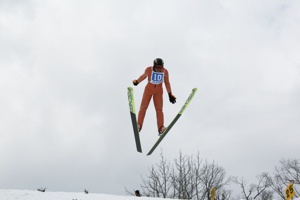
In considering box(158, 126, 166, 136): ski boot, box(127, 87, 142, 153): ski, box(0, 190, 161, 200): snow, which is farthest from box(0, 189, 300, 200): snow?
box(158, 126, 166, 136): ski boot

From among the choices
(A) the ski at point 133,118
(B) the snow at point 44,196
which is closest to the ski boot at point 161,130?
(A) the ski at point 133,118

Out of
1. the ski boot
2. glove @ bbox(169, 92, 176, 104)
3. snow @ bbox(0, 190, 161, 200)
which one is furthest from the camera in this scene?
glove @ bbox(169, 92, 176, 104)

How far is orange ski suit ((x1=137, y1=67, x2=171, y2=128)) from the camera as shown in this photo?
23.1 feet

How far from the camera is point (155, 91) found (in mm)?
7250

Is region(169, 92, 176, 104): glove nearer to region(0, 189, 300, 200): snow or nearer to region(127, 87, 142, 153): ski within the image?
region(127, 87, 142, 153): ski

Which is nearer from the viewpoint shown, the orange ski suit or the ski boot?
the orange ski suit

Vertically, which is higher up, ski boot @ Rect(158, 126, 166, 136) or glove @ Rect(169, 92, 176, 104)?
glove @ Rect(169, 92, 176, 104)

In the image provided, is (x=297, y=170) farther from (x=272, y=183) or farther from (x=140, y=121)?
(x=140, y=121)

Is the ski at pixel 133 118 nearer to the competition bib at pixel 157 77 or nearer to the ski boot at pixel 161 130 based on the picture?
the competition bib at pixel 157 77

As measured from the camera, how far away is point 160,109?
7.55 meters

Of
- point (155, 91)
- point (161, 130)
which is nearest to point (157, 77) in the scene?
point (155, 91)

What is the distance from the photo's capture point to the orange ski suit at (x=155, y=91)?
23.1 feet

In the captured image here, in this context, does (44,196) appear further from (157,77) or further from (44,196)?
(157,77)

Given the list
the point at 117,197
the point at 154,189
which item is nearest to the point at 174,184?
the point at 154,189
